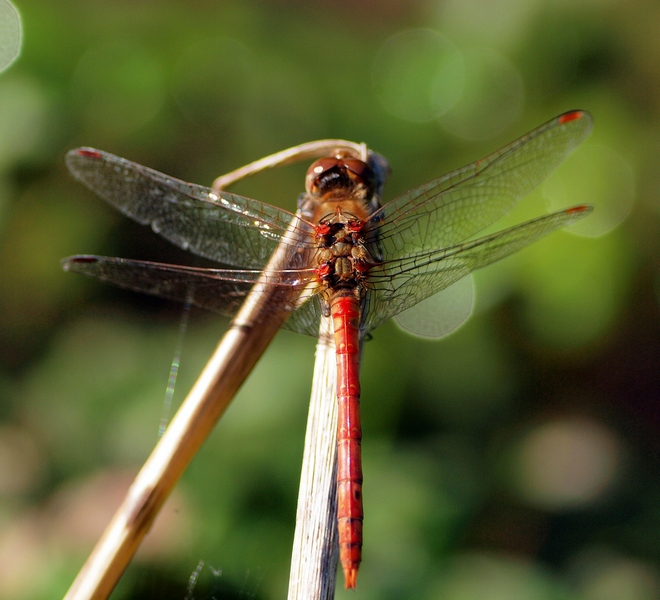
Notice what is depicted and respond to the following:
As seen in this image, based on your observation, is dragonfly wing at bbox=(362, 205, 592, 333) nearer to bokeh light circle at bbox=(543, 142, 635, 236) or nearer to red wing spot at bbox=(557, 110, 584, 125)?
red wing spot at bbox=(557, 110, 584, 125)

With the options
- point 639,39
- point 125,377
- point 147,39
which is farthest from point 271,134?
point 639,39

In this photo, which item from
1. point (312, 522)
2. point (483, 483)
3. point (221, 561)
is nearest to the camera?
point (312, 522)

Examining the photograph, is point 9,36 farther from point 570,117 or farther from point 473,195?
point 570,117

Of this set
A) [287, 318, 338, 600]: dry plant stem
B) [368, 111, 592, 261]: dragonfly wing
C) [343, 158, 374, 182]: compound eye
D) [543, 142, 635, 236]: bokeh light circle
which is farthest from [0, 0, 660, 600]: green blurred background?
[343, 158, 374, 182]: compound eye

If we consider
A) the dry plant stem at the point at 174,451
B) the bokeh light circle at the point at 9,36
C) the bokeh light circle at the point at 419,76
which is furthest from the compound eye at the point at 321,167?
the bokeh light circle at the point at 9,36

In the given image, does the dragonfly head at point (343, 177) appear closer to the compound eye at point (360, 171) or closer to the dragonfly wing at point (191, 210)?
the compound eye at point (360, 171)

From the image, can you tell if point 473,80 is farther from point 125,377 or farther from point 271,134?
point 125,377

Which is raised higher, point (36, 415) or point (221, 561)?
point (36, 415)
